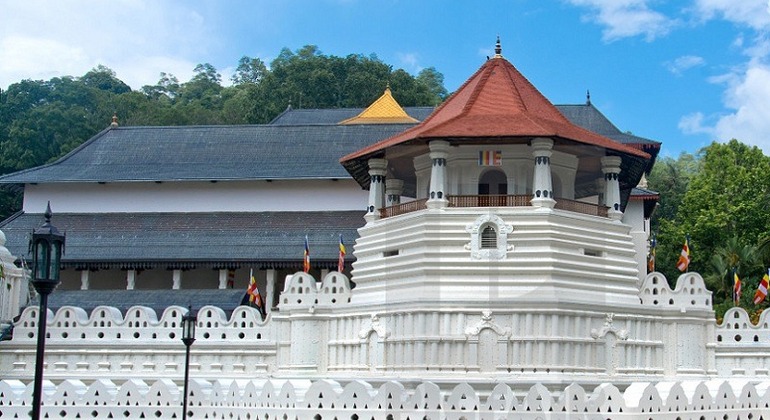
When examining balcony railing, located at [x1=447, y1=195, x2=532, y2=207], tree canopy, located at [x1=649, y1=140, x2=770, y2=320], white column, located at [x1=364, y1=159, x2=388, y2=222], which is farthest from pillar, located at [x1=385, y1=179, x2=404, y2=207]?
tree canopy, located at [x1=649, y1=140, x2=770, y2=320]

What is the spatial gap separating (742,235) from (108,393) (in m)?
32.1

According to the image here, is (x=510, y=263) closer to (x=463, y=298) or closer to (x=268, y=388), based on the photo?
(x=463, y=298)

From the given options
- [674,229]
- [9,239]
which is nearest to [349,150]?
[9,239]

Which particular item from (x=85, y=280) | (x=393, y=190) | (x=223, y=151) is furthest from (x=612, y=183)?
(x=223, y=151)

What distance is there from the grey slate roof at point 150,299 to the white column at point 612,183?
10739mm

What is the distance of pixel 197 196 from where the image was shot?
142 feet

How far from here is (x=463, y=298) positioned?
27.7 metres

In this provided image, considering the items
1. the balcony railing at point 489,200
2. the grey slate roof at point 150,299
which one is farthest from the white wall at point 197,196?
the balcony railing at point 489,200

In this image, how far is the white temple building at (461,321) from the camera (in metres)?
24.2

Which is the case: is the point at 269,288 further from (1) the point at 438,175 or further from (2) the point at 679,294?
(2) the point at 679,294

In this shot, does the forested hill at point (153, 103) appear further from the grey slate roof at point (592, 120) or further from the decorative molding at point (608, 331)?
the decorative molding at point (608, 331)

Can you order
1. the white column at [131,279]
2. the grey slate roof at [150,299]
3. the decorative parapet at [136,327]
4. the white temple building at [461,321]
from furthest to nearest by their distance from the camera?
the white column at [131,279]
the grey slate roof at [150,299]
the decorative parapet at [136,327]
the white temple building at [461,321]

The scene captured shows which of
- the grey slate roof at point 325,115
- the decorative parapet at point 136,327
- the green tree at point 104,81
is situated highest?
the green tree at point 104,81

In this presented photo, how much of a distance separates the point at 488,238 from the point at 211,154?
19.4 metres
